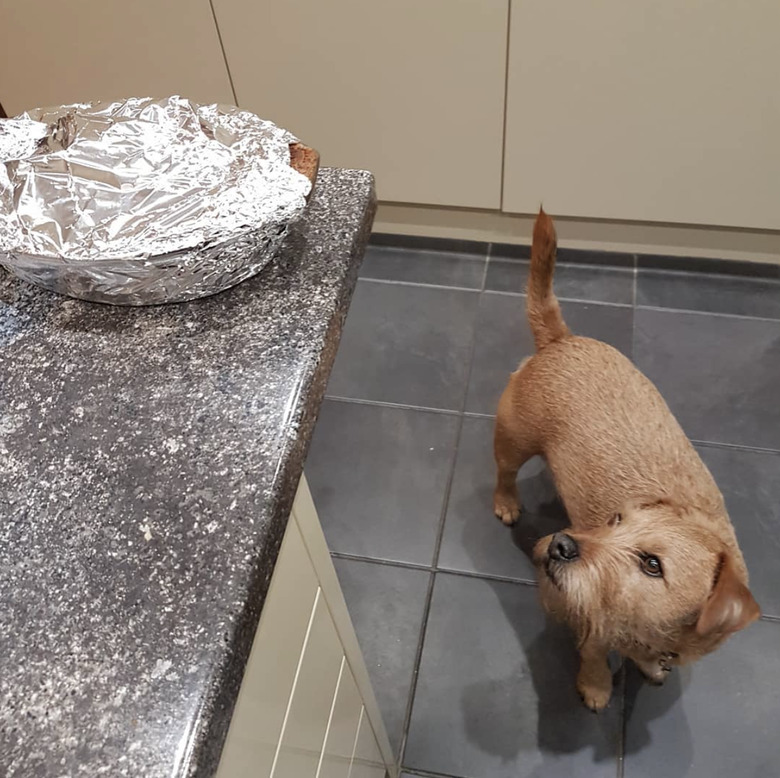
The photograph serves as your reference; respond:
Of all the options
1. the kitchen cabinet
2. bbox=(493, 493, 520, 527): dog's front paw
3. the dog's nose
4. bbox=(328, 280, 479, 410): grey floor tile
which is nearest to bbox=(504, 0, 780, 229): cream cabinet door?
bbox=(328, 280, 479, 410): grey floor tile

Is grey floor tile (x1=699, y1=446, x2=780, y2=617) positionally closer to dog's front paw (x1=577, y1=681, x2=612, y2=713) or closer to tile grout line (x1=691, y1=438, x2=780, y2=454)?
tile grout line (x1=691, y1=438, x2=780, y2=454)

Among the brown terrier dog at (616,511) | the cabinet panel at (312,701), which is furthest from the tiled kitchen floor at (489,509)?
the cabinet panel at (312,701)

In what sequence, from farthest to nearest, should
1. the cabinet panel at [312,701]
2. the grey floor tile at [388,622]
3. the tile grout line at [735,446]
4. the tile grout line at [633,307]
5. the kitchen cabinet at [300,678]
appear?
the tile grout line at [633,307] < the tile grout line at [735,446] < the grey floor tile at [388,622] < the cabinet panel at [312,701] < the kitchen cabinet at [300,678]

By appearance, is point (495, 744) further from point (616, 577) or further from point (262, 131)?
point (262, 131)

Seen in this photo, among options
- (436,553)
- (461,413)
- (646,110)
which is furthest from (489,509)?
(646,110)

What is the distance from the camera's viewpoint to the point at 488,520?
1464 millimetres

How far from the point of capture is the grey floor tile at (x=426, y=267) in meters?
1.93

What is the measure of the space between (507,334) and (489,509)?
497 millimetres

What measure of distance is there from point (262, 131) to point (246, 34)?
102 cm

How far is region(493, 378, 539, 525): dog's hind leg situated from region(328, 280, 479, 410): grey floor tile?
290mm

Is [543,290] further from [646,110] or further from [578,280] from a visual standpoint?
[578,280]

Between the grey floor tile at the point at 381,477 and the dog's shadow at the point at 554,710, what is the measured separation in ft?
0.85

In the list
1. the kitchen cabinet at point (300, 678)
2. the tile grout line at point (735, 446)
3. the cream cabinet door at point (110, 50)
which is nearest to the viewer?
the kitchen cabinet at point (300, 678)

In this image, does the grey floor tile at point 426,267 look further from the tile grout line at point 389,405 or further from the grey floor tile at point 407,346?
the tile grout line at point 389,405
